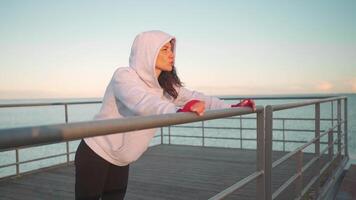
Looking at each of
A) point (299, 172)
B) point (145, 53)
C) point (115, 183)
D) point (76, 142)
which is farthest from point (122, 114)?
point (76, 142)

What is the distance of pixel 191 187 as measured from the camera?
165 inches

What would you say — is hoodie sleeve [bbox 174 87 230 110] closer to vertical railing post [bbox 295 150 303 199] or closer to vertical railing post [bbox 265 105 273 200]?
vertical railing post [bbox 265 105 273 200]

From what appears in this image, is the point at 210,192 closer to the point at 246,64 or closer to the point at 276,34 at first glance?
the point at 276,34

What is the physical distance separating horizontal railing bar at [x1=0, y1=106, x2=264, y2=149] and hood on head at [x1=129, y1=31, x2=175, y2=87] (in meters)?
0.55

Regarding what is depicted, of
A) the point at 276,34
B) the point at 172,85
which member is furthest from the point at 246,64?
the point at 172,85

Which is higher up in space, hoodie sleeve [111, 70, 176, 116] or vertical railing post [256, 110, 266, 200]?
hoodie sleeve [111, 70, 176, 116]

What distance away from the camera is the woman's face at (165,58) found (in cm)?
187

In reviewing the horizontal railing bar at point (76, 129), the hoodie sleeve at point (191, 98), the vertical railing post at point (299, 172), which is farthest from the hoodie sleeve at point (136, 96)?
the vertical railing post at point (299, 172)

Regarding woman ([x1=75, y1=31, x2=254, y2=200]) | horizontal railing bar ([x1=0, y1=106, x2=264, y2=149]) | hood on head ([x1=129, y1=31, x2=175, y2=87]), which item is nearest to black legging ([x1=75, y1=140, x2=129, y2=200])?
woman ([x1=75, y1=31, x2=254, y2=200])

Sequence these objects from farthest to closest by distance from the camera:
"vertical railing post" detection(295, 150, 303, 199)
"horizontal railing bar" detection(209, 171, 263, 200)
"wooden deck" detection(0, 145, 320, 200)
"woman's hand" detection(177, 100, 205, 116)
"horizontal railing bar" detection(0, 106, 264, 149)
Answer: "wooden deck" detection(0, 145, 320, 200) → "vertical railing post" detection(295, 150, 303, 199) → "horizontal railing bar" detection(209, 171, 263, 200) → "woman's hand" detection(177, 100, 205, 116) → "horizontal railing bar" detection(0, 106, 264, 149)

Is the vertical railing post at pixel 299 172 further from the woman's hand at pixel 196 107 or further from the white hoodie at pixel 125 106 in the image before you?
the woman's hand at pixel 196 107

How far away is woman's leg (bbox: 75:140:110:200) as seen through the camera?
1831 millimetres

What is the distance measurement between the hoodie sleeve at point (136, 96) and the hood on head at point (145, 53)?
0.06 m

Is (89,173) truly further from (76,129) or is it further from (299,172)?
(299,172)
